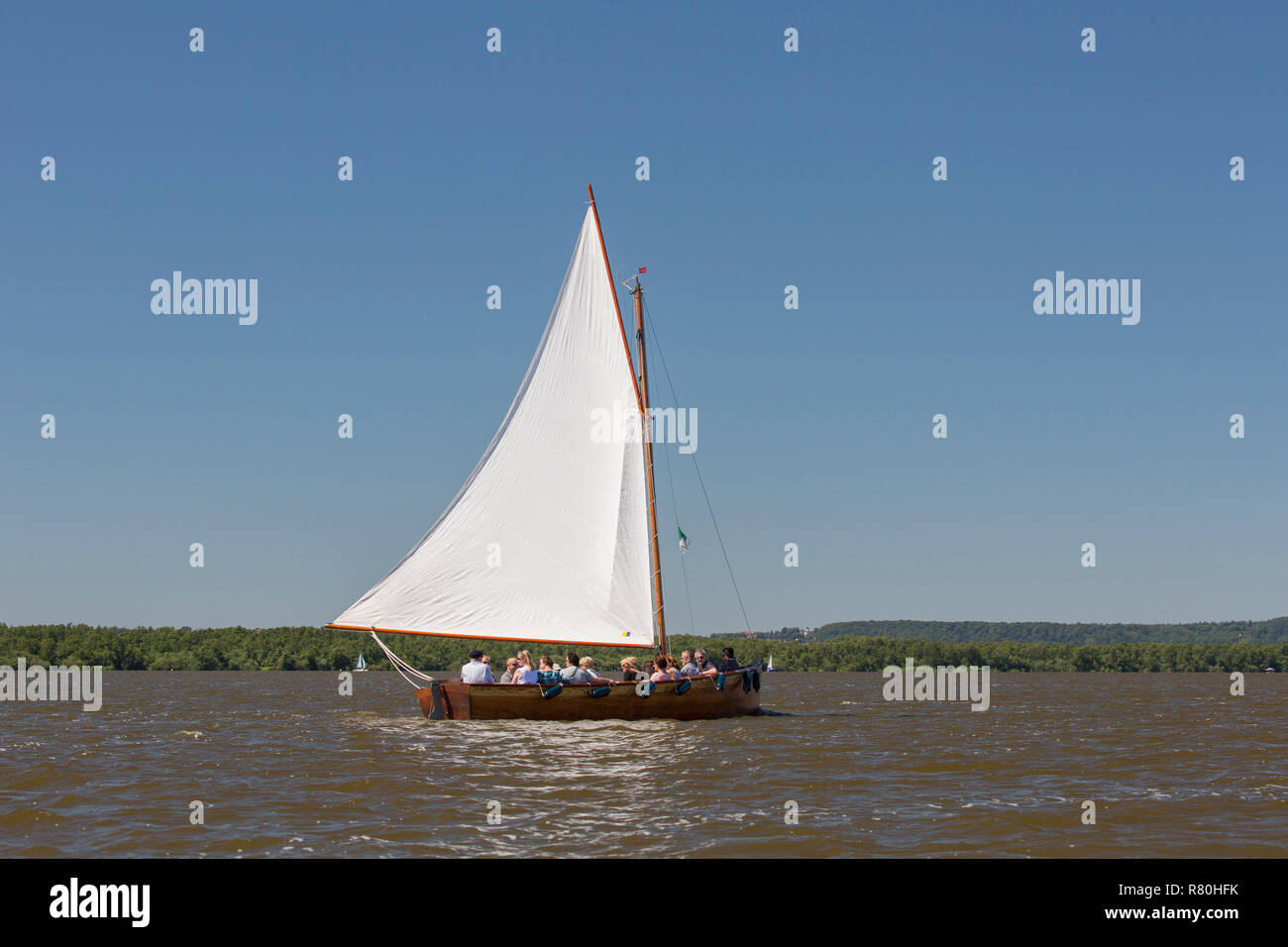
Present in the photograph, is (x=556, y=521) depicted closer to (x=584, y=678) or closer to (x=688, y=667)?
(x=584, y=678)

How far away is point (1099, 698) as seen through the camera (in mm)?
66000

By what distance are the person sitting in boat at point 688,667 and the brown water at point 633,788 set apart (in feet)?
5.67

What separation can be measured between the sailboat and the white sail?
4 centimetres

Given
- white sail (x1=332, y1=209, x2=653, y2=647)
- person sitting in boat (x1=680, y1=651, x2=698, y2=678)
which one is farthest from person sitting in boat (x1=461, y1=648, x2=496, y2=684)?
person sitting in boat (x1=680, y1=651, x2=698, y2=678)

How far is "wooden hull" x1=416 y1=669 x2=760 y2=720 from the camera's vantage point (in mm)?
33812

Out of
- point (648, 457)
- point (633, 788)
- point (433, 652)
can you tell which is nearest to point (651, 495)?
point (648, 457)

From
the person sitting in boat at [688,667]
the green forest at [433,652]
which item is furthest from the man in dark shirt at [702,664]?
the green forest at [433,652]

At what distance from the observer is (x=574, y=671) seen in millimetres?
34438

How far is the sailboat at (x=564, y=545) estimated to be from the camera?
113 ft

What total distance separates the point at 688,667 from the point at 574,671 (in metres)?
4.33

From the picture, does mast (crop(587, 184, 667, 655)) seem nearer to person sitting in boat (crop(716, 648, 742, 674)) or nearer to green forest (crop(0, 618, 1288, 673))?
person sitting in boat (crop(716, 648, 742, 674))

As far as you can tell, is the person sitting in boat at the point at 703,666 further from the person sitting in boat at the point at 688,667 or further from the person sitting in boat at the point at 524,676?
the person sitting in boat at the point at 524,676
